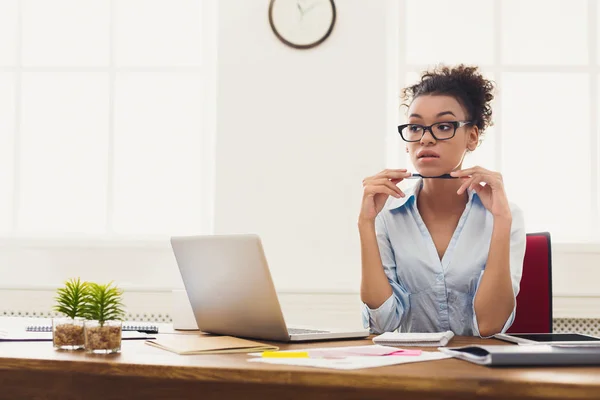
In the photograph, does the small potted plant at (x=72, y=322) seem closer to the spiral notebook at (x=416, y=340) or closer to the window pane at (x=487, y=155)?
the spiral notebook at (x=416, y=340)

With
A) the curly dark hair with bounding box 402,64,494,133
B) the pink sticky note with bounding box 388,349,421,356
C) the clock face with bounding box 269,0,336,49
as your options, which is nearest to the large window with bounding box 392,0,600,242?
the clock face with bounding box 269,0,336,49

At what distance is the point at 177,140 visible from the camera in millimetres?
3617

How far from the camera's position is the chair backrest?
2.10m

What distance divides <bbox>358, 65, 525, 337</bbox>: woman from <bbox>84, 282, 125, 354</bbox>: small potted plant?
33.9 inches

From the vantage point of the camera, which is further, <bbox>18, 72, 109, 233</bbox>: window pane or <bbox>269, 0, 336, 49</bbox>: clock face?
<bbox>18, 72, 109, 233</bbox>: window pane

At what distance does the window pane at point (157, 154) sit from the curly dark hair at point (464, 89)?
5.27ft

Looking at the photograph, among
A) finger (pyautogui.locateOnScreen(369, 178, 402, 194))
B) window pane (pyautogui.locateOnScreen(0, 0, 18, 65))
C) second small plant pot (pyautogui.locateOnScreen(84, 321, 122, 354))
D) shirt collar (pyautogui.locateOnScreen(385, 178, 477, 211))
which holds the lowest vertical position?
second small plant pot (pyautogui.locateOnScreen(84, 321, 122, 354))

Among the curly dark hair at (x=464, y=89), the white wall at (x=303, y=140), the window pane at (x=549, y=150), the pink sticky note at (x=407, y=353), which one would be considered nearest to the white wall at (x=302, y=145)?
the white wall at (x=303, y=140)

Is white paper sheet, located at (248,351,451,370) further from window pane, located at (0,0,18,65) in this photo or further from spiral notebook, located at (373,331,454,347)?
window pane, located at (0,0,18,65)

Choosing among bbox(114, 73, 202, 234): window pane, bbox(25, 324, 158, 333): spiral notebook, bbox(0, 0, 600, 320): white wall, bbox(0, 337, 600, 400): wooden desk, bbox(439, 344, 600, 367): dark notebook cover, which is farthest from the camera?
bbox(114, 73, 202, 234): window pane

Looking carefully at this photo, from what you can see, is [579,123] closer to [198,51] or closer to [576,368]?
[198,51]

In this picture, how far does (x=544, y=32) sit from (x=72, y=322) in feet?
9.37

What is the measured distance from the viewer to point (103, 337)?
1.24 meters

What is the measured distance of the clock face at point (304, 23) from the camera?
11.0 ft
